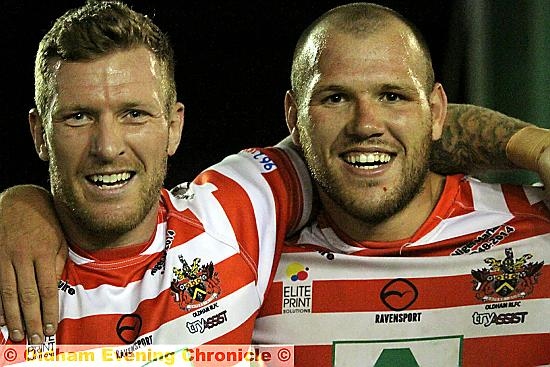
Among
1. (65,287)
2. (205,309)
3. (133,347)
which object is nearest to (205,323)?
(205,309)

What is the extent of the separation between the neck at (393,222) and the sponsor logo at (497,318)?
19 cm

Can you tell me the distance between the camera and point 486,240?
158 centimetres

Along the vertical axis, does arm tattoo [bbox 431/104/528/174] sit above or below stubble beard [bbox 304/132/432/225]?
above

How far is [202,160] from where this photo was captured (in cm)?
259

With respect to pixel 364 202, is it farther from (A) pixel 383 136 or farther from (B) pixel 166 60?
(B) pixel 166 60

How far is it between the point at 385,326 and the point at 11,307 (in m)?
0.62

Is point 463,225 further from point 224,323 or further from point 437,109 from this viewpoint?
point 224,323

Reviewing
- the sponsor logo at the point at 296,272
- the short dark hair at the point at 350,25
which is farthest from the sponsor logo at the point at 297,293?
the short dark hair at the point at 350,25

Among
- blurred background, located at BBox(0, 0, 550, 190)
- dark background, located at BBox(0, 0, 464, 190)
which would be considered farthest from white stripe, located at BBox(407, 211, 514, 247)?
dark background, located at BBox(0, 0, 464, 190)

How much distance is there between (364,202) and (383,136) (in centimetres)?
12

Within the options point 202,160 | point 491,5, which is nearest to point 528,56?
point 491,5

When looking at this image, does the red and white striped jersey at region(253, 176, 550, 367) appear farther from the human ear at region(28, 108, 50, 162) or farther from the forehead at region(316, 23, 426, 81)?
the human ear at region(28, 108, 50, 162)

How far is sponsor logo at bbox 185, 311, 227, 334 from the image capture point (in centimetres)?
146

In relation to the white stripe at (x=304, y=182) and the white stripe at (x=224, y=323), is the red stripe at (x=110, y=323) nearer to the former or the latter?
the white stripe at (x=224, y=323)
